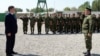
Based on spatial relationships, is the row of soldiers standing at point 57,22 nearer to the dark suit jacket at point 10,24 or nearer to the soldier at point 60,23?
the soldier at point 60,23

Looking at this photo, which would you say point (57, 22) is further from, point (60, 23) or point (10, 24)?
point (10, 24)

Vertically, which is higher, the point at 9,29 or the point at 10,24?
the point at 10,24

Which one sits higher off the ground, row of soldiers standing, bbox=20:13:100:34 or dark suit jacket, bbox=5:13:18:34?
dark suit jacket, bbox=5:13:18:34

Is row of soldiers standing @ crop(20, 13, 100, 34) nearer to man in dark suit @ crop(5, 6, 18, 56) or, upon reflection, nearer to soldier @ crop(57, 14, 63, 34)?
soldier @ crop(57, 14, 63, 34)

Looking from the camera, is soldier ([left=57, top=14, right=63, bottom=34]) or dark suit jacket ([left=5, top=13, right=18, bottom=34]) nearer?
dark suit jacket ([left=5, top=13, right=18, bottom=34])

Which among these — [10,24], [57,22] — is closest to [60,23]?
[57,22]

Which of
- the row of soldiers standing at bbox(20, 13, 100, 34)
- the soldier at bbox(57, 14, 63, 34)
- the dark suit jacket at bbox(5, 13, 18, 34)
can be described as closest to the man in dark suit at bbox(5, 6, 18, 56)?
the dark suit jacket at bbox(5, 13, 18, 34)

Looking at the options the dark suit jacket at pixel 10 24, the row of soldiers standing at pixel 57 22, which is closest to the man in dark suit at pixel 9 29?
the dark suit jacket at pixel 10 24

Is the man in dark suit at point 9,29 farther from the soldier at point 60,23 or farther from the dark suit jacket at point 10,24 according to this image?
the soldier at point 60,23

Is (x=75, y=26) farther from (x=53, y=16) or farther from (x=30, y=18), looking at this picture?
(x=30, y=18)

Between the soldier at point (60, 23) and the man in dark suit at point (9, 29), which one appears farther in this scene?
the soldier at point (60, 23)

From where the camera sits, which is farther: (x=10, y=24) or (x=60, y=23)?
(x=60, y=23)

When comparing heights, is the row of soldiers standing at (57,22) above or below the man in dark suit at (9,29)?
below

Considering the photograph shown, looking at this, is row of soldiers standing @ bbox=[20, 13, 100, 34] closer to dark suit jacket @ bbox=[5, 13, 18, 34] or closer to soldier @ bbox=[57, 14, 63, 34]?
soldier @ bbox=[57, 14, 63, 34]
